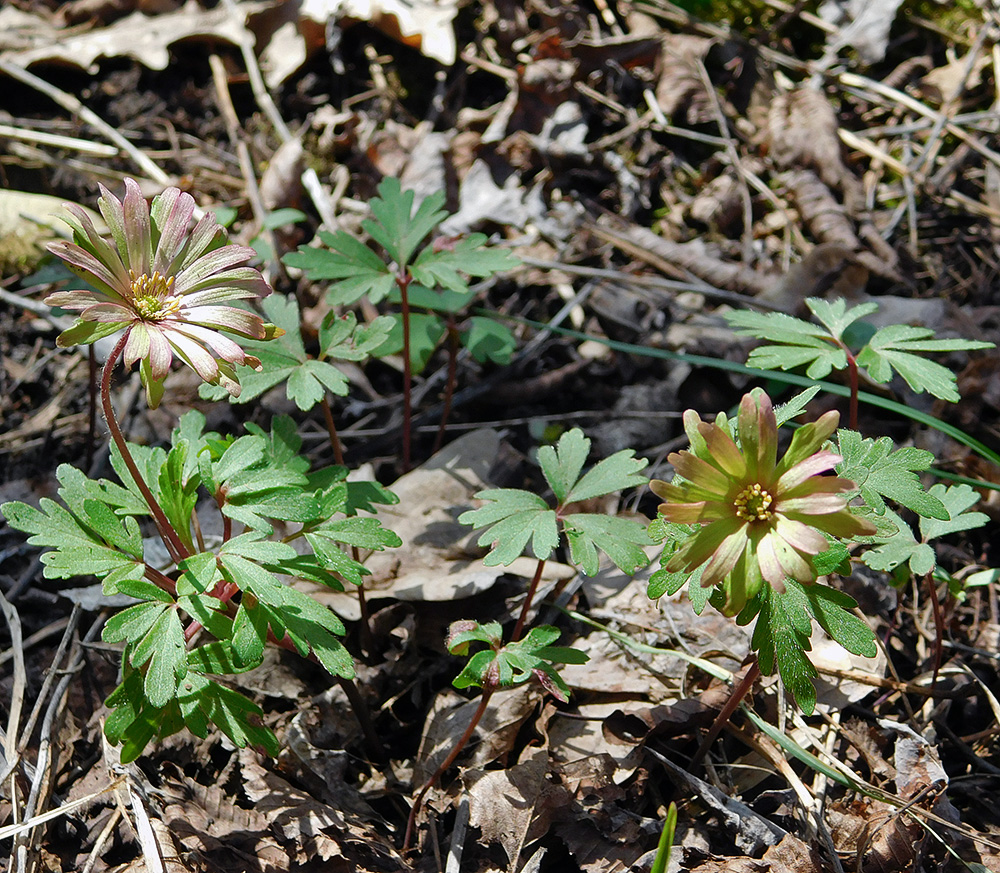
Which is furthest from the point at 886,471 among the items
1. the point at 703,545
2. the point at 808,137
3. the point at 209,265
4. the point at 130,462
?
the point at 808,137

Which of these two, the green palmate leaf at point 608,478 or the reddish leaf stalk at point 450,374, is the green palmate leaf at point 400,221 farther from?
the green palmate leaf at point 608,478

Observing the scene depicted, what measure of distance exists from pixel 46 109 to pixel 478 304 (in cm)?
253

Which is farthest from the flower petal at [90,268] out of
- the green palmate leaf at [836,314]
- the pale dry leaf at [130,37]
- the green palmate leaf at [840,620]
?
the pale dry leaf at [130,37]

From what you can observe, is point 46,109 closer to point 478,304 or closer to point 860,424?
point 478,304

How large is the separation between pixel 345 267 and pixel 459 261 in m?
0.35

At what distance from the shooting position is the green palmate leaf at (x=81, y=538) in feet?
5.81

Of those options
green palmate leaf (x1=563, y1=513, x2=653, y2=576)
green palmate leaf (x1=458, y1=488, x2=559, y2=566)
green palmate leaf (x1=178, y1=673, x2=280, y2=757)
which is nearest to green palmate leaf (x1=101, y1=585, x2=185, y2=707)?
green palmate leaf (x1=178, y1=673, x2=280, y2=757)

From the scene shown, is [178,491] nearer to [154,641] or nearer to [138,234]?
[154,641]

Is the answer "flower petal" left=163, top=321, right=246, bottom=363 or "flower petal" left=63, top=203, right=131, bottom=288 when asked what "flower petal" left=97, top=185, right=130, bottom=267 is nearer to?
"flower petal" left=63, top=203, right=131, bottom=288

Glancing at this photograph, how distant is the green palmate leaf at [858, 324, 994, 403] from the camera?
6.81ft

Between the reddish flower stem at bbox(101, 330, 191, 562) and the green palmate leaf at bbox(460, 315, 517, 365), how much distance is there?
51.3 inches

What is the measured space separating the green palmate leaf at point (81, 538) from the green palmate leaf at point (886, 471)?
63.3 inches

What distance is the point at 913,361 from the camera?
2.14 meters

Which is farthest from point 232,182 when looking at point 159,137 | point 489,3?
point 489,3
